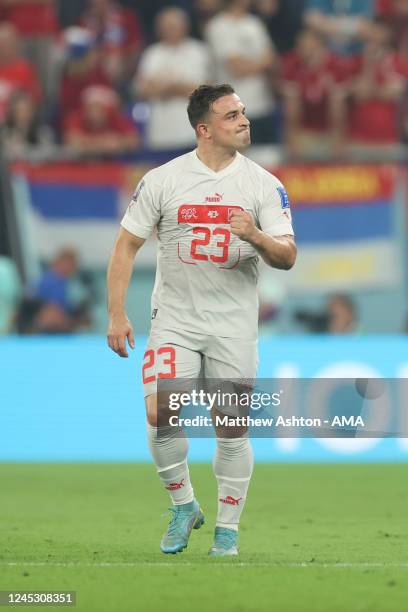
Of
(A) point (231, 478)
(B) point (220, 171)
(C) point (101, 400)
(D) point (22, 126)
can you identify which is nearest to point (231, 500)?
(A) point (231, 478)

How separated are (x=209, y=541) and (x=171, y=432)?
3.66 feet

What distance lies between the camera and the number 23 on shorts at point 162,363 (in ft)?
A: 23.4

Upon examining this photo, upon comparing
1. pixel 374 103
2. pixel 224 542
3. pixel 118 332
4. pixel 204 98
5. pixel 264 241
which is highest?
pixel 204 98

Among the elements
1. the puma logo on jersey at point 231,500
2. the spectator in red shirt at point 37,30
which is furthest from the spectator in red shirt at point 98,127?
the puma logo on jersey at point 231,500

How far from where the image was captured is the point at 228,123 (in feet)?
23.6

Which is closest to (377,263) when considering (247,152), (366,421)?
(247,152)

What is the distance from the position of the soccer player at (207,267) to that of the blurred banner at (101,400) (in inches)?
231

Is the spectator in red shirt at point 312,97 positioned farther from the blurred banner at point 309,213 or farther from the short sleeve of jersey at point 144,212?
the short sleeve of jersey at point 144,212

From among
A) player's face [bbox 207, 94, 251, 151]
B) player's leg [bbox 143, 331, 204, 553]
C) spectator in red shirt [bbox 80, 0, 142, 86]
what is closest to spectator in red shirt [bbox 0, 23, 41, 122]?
spectator in red shirt [bbox 80, 0, 142, 86]

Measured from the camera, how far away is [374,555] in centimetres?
742

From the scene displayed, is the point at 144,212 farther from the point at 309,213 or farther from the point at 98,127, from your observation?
the point at 98,127

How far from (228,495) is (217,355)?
28.1 inches

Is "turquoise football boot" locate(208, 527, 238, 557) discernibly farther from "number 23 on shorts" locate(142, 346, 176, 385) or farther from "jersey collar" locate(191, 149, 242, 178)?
"jersey collar" locate(191, 149, 242, 178)

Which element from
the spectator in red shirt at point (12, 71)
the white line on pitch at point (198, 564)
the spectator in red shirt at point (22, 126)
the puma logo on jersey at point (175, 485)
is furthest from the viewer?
the spectator in red shirt at point (12, 71)
